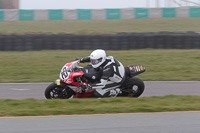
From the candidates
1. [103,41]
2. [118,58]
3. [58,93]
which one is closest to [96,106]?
[58,93]

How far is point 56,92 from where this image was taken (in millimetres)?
7867

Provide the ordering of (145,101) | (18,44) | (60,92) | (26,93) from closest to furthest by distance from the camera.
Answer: (145,101) < (60,92) < (26,93) < (18,44)

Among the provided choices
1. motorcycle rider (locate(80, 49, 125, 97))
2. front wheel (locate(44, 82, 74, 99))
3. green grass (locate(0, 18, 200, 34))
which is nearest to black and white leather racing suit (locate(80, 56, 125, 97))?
motorcycle rider (locate(80, 49, 125, 97))

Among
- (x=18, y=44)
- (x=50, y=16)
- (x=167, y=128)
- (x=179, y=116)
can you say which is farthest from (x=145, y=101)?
(x=50, y=16)

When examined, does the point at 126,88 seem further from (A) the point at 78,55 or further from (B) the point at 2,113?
(A) the point at 78,55

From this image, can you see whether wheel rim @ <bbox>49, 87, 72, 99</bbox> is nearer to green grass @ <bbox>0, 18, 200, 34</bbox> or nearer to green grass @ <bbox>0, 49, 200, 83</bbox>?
green grass @ <bbox>0, 49, 200, 83</bbox>

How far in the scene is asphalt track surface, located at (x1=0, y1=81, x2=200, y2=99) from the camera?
9.22m

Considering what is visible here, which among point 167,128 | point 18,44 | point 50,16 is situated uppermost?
point 50,16

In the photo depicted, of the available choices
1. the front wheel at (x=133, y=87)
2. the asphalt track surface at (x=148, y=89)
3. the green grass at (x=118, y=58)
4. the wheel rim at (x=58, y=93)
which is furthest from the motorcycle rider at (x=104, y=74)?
the green grass at (x=118, y=58)

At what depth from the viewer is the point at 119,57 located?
1563cm

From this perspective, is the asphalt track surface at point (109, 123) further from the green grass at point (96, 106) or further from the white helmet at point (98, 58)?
the white helmet at point (98, 58)

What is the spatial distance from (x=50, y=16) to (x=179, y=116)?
25.9 meters

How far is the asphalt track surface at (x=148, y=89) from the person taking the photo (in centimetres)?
922

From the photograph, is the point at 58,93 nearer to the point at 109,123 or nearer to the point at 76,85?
the point at 76,85
